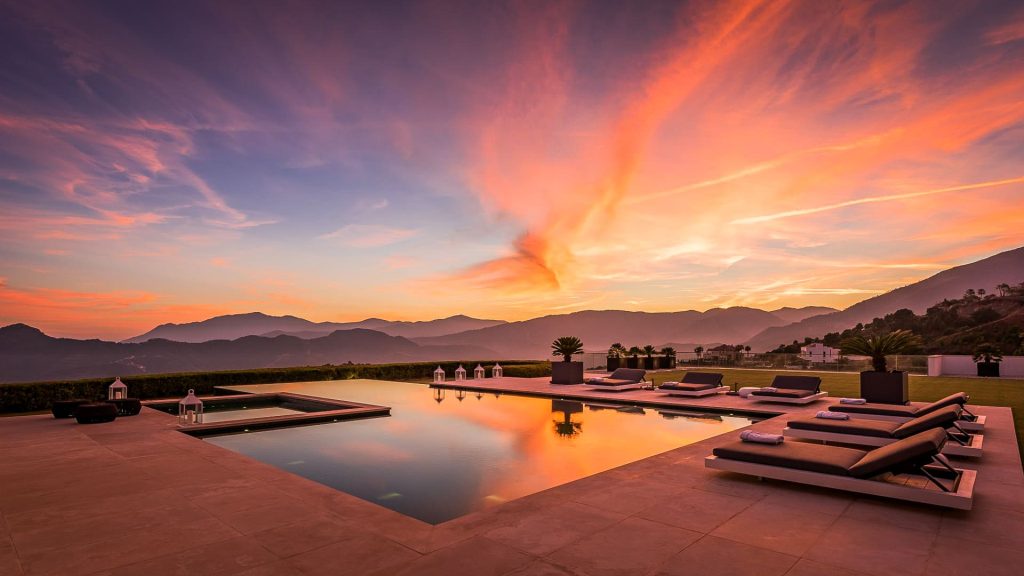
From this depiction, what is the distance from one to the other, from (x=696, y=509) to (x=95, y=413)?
40.0 feet

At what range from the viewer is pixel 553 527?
177 inches

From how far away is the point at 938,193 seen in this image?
59.2ft

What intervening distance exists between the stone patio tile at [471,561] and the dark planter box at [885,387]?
1214cm

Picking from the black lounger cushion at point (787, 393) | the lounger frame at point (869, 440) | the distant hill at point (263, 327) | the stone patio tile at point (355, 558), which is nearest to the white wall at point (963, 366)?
the black lounger cushion at point (787, 393)

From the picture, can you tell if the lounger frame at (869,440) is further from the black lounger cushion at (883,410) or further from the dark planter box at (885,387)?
the dark planter box at (885,387)

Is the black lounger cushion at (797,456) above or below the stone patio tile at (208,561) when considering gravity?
above

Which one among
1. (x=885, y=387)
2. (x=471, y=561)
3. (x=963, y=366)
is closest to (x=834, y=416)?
(x=885, y=387)

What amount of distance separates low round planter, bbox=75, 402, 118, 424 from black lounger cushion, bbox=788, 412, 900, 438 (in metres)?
13.5

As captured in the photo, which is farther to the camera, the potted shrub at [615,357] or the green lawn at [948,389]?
the potted shrub at [615,357]

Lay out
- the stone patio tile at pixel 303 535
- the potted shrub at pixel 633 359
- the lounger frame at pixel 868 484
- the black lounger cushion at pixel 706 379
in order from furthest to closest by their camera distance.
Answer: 1. the potted shrub at pixel 633 359
2. the black lounger cushion at pixel 706 379
3. the lounger frame at pixel 868 484
4. the stone patio tile at pixel 303 535

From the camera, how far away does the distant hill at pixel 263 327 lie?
54.0 m

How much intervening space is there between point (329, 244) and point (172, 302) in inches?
348

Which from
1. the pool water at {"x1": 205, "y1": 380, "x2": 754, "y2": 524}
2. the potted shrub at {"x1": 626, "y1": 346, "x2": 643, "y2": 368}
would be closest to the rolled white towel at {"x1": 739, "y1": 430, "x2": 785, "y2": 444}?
the pool water at {"x1": 205, "y1": 380, "x2": 754, "y2": 524}

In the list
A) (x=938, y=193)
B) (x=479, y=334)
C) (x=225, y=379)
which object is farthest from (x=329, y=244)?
(x=479, y=334)
